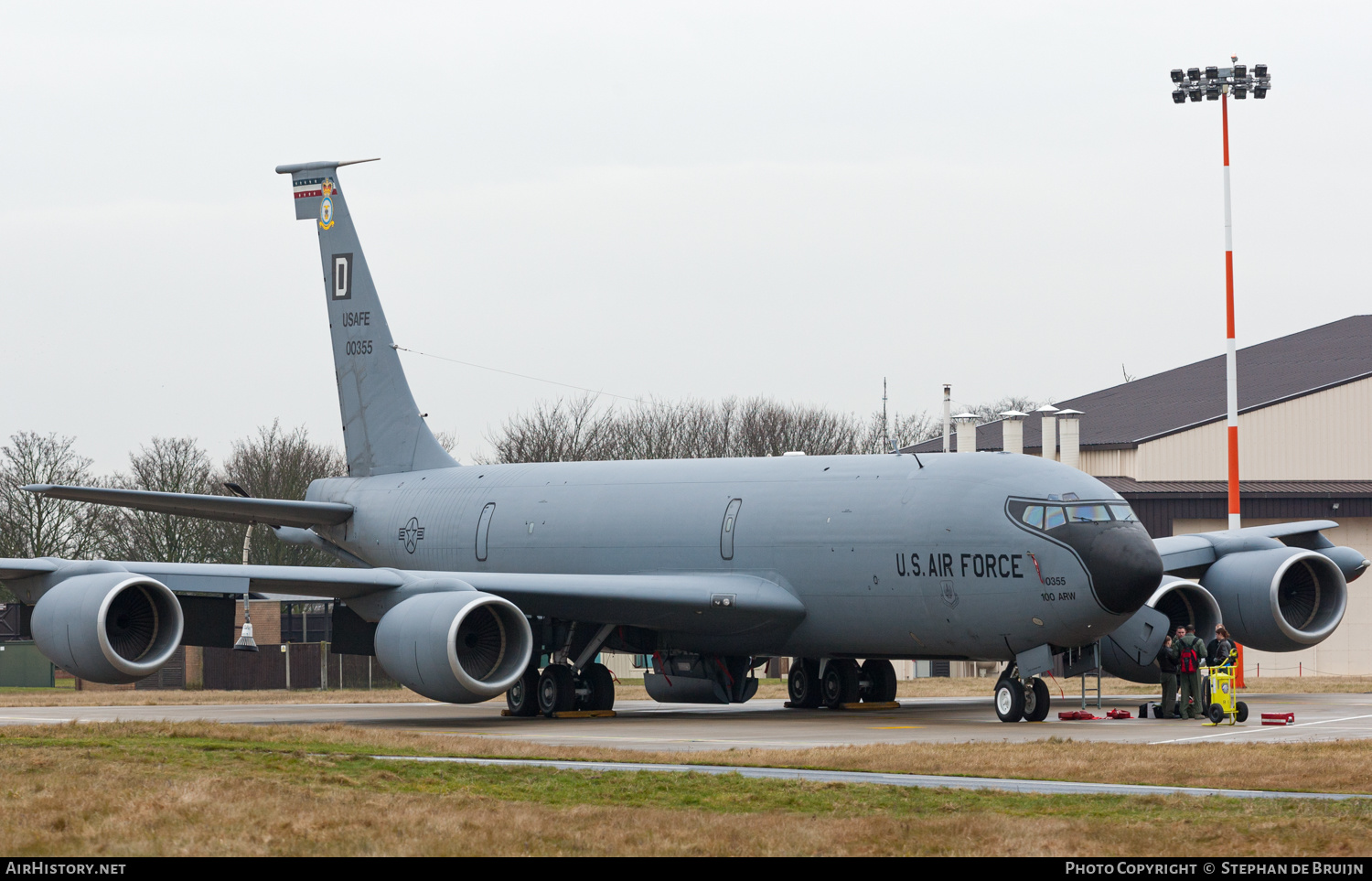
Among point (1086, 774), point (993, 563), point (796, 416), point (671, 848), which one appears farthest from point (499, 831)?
point (796, 416)

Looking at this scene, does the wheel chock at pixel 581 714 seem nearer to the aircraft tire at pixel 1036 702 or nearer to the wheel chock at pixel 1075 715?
the aircraft tire at pixel 1036 702

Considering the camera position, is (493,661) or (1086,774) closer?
(1086,774)

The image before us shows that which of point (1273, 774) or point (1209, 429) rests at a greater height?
point (1209, 429)

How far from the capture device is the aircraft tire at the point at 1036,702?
80.8 ft

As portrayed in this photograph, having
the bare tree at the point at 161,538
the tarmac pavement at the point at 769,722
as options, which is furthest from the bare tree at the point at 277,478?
the tarmac pavement at the point at 769,722

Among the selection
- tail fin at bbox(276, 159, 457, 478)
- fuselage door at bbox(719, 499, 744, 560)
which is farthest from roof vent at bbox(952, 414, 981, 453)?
fuselage door at bbox(719, 499, 744, 560)

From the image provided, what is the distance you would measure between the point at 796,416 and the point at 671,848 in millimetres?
71119

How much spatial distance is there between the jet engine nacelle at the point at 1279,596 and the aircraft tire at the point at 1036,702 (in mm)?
6976

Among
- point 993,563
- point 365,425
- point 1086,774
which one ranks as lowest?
point 1086,774

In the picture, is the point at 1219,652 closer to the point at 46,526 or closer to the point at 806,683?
the point at 806,683

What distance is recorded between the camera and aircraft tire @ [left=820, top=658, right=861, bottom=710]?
1151 inches

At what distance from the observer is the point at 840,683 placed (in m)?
29.3
